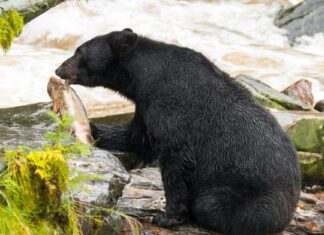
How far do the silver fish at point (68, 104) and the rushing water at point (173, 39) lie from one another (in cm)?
498

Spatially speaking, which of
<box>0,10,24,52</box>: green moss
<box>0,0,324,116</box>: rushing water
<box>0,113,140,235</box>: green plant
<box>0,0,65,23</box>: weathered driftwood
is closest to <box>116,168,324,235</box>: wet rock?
<box>0,113,140,235</box>: green plant

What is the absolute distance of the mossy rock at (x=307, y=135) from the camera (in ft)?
26.4

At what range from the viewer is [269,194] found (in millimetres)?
5703

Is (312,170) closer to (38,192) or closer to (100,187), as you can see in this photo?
(100,187)

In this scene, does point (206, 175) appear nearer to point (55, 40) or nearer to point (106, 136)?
point (106, 136)

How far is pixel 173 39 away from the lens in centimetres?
1744

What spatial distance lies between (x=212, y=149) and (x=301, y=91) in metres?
6.28

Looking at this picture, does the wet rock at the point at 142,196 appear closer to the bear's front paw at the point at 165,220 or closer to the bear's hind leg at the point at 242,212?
the bear's front paw at the point at 165,220

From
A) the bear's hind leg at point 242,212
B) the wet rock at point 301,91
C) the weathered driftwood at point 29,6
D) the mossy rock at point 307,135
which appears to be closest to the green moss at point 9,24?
the bear's hind leg at point 242,212

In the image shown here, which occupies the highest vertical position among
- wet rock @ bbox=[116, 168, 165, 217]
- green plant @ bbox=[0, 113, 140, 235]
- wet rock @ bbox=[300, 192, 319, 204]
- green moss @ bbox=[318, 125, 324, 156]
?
green plant @ bbox=[0, 113, 140, 235]

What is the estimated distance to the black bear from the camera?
573 cm

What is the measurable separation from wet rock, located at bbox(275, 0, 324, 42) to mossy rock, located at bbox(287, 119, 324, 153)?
10.2 meters

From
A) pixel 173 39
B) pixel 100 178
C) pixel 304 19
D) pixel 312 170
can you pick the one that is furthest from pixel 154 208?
pixel 304 19

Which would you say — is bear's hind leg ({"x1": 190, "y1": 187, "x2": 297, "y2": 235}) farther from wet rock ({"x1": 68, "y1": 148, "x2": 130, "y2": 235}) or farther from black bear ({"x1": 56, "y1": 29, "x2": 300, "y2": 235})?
wet rock ({"x1": 68, "y1": 148, "x2": 130, "y2": 235})
